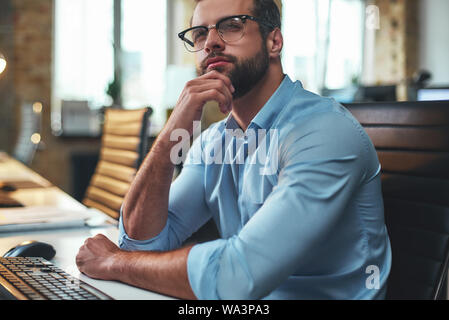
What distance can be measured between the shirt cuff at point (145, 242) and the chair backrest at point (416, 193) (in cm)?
52

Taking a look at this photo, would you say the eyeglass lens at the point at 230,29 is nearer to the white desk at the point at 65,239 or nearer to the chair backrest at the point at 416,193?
the chair backrest at the point at 416,193

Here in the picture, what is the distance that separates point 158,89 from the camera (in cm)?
608

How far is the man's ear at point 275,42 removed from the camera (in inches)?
45.2

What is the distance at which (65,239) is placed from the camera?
1260mm

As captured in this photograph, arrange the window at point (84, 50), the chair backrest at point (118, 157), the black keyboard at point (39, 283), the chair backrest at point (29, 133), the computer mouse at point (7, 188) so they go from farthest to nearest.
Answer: the window at point (84, 50), the chair backrest at point (29, 133), the computer mouse at point (7, 188), the chair backrest at point (118, 157), the black keyboard at point (39, 283)

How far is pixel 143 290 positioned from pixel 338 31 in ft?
24.2

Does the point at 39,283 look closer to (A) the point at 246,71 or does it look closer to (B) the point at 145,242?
(B) the point at 145,242

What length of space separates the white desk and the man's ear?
601 mm

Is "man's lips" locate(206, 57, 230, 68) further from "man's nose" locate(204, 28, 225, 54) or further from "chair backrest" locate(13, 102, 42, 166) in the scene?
"chair backrest" locate(13, 102, 42, 166)

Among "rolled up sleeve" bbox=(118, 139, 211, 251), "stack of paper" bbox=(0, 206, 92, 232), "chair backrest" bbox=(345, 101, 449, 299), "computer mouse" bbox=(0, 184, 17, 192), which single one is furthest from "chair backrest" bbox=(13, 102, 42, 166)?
"chair backrest" bbox=(345, 101, 449, 299)

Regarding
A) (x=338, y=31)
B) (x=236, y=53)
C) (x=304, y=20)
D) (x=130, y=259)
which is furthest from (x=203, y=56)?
(x=338, y=31)

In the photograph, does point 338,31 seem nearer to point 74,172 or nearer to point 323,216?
point 74,172

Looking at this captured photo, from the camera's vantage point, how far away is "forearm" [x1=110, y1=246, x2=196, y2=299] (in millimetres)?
821

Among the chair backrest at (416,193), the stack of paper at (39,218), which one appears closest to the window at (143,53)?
the stack of paper at (39,218)
